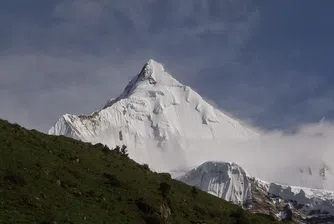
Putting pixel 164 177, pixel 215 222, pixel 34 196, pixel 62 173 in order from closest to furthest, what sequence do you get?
pixel 34 196 → pixel 62 173 → pixel 215 222 → pixel 164 177

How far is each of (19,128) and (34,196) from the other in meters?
22.4

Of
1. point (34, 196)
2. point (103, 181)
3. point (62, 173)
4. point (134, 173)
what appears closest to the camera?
point (34, 196)

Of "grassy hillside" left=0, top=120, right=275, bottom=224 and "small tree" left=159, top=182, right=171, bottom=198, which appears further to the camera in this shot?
"small tree" left=159, top=182, right=171, bottom=198

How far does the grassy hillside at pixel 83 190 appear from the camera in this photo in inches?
2047

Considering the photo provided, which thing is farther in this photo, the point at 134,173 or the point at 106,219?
the point at 134,173

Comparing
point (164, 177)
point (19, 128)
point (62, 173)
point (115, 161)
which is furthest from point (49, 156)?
point (164, 177)

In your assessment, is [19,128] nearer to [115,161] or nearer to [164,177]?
[115,161]

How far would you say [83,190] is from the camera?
59.9 m

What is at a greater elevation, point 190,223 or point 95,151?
point 95,151

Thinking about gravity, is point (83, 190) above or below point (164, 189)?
below

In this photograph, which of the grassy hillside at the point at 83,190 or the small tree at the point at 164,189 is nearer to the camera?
the grassy hillside at the point at 83,190

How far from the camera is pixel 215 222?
70.2m

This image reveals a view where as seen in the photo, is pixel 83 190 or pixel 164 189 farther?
pixel 164 189

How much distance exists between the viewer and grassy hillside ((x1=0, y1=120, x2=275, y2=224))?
52.0 m
